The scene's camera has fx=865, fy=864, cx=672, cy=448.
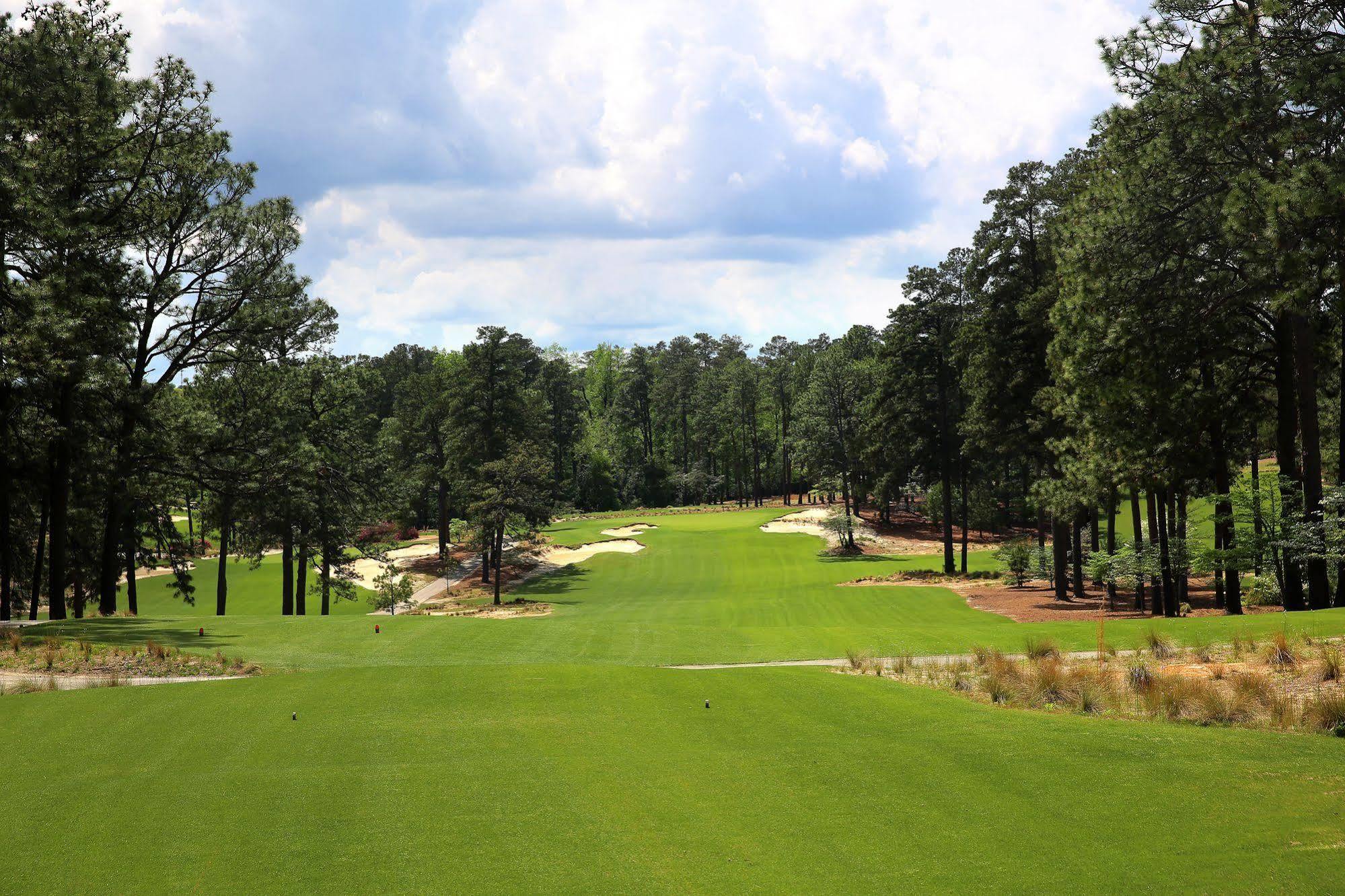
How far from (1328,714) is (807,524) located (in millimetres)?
53397

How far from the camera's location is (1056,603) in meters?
31.3

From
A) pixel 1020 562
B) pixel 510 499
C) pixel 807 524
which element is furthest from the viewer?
pixel 807 524

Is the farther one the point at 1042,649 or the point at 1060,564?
the point at 1060,564

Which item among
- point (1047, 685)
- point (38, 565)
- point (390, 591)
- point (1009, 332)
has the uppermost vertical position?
point (1009, 332)

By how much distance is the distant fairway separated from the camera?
6.55m

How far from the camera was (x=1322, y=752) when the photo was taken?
30.1ft

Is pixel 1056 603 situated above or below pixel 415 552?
below

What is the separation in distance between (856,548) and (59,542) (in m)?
42.2

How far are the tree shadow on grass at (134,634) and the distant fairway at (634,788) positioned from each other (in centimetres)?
486

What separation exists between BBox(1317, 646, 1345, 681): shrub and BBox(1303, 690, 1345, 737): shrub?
1.38 meters

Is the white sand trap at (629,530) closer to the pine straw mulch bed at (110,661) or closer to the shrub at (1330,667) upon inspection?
the pine straw mulch bed at (110,661)

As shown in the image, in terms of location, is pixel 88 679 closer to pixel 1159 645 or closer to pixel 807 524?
pixel 1159 645

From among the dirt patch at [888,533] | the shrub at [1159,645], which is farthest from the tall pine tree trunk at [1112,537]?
the dirt patch at [888,533]

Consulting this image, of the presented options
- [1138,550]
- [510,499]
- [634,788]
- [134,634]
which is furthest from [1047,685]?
[510,499]
